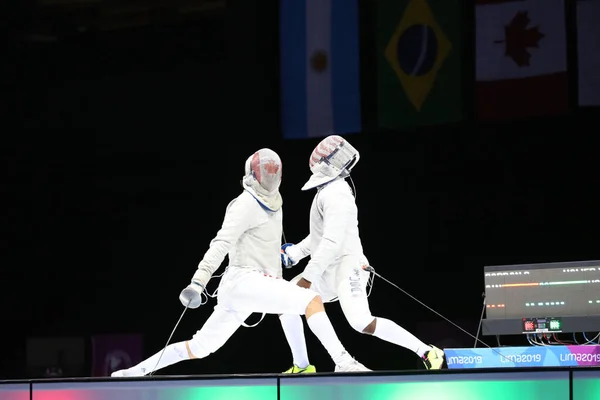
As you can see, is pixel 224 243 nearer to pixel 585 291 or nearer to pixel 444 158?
pixel 585 291

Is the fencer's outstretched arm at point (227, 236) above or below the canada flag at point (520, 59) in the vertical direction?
below

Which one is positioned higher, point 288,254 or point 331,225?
point 331,225

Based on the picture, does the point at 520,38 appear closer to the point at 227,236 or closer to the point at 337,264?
the point at 337,264

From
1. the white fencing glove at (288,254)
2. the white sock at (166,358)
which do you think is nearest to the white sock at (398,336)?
the white fencing glove at (288,254)

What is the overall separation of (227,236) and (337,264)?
0.59 metres

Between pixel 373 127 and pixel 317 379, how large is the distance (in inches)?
164

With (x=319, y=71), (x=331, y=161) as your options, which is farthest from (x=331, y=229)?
(x=319, y=71)

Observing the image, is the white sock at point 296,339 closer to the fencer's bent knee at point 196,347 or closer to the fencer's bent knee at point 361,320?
the fencer's bent knee at point 361,320

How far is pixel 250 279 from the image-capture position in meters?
4.68

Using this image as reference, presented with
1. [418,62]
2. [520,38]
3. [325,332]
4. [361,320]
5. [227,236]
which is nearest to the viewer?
[325,332]

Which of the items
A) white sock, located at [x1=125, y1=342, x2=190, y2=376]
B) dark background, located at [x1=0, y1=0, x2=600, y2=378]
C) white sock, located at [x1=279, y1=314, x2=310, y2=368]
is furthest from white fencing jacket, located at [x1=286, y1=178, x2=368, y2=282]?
dark background, located at [x1=0, y1=0, x2=600, y2=378]

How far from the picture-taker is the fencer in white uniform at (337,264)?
4.63m

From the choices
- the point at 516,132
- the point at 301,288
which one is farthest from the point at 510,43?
the point at 301,288

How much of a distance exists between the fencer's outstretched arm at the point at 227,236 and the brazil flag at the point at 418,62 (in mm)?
2976
